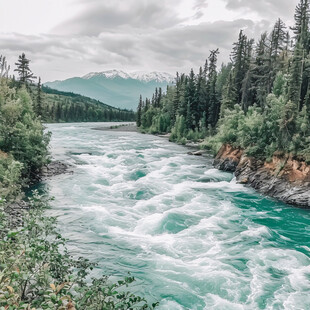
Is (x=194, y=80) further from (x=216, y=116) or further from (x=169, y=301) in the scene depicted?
(x=169, y=301)

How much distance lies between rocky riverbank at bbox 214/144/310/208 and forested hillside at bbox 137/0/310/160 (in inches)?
44.0

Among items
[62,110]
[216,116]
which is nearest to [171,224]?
[216,116]

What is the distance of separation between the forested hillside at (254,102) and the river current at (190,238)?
6817 millimetres

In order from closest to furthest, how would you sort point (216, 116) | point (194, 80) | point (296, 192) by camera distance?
point (296, 192), point (216, 116), point (194, 80)

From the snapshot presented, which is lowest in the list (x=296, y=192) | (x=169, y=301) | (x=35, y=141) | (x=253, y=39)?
(x=169, y=301)

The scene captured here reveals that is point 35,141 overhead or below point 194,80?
below

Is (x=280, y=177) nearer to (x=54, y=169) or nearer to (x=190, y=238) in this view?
(x=190, y=238)

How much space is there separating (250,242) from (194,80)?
7680 cm

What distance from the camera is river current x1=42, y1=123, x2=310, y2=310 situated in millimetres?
13695

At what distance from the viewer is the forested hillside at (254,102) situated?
1273 inches

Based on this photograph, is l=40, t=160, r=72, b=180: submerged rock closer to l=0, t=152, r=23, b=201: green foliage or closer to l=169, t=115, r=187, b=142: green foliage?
l=0, t=152, r=23, b=201: green foliage

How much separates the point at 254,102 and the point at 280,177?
124 ft

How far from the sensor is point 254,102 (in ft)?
210

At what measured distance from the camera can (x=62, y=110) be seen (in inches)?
6678
